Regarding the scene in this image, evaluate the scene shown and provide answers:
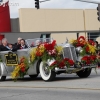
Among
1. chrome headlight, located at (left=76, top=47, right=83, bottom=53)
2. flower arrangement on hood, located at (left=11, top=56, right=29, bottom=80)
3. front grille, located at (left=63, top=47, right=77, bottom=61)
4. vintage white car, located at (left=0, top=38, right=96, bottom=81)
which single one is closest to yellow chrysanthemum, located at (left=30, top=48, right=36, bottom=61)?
vintage white car, located at (left=0, top=38, right=96, bottom=81)

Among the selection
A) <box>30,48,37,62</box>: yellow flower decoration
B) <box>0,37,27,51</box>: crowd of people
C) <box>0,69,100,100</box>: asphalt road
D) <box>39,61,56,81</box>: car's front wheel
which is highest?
<box>0,37,27,51</box>: crowd of people

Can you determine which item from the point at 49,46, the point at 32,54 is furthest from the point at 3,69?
the point at 49,46

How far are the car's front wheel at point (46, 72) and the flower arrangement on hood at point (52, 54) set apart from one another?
30 centimetres

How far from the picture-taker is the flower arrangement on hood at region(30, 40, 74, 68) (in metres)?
14.2

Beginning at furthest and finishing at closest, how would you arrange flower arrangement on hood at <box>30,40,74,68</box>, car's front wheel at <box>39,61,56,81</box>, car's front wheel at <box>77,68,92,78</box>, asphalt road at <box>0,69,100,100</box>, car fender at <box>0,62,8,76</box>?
car fender at <box>0,62,8,76</box> < car's front wheel at <box>77,68,92,78</box> < car's front wheel at <box>39,61,56,81</box> < flower arrangement on hood at <box>30,40,74,68</box> < asphalt road at <box>0,69,100,100</box>

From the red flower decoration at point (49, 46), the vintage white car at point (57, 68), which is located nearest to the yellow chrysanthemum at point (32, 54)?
the vintage white car at point (57, 68)

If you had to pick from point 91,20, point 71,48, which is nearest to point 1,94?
point 71,48

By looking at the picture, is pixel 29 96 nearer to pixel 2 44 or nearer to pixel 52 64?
pixel 52 64

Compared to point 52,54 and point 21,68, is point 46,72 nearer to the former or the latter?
point 52,54

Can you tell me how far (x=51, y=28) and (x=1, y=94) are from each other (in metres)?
56.4

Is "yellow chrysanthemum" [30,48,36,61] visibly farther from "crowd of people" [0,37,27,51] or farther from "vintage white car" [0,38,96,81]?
"crowd of people" [0,37,27,51]

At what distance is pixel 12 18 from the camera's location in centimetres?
6556

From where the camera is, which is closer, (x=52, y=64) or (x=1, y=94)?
(x=1, y=94)

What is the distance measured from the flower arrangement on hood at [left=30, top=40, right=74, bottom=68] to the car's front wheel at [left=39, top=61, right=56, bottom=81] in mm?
303
